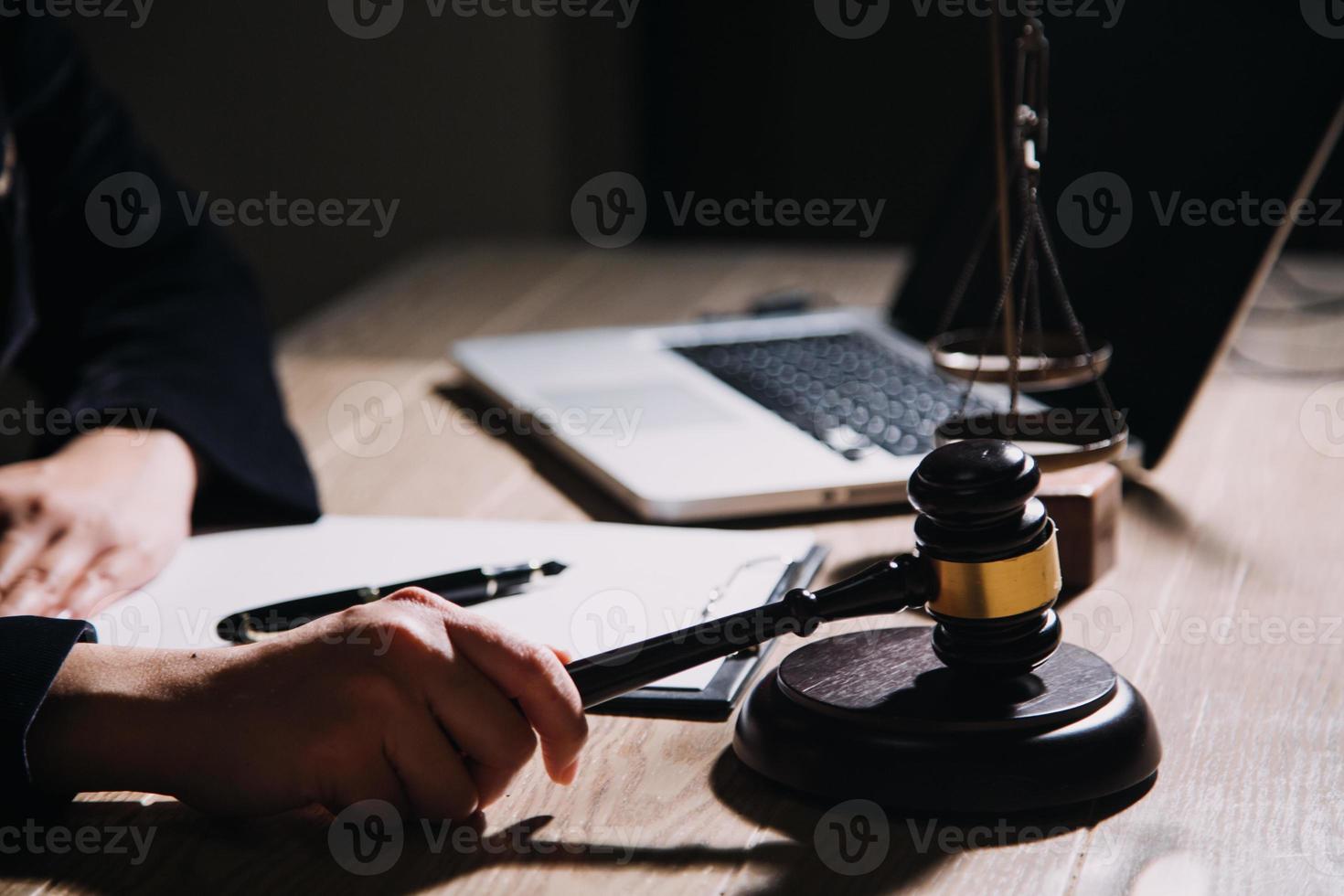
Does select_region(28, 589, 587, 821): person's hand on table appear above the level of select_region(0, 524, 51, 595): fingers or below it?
above

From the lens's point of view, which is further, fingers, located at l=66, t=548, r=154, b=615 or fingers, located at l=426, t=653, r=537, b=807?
fingers, located at l=66, t=548, r=154, b=615

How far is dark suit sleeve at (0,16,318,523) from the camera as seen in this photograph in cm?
98

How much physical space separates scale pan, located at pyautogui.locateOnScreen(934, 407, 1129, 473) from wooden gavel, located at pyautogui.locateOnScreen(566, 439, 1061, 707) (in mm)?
150

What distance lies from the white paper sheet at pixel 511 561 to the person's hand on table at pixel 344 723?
0.40ft

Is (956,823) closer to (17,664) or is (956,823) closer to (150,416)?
(17,664)

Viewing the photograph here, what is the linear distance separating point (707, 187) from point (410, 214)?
68 centimetres

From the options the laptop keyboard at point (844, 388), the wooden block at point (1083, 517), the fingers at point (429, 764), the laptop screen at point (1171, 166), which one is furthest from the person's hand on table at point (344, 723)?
the laptop screen at point (1171, 166)

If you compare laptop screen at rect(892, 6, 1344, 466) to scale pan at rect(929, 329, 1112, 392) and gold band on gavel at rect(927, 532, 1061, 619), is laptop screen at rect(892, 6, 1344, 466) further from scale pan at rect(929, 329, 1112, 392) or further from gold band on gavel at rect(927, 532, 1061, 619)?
gold band on gavel at rect(927, 532, 1061, 619)

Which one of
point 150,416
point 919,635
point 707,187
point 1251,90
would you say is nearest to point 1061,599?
point 919,635

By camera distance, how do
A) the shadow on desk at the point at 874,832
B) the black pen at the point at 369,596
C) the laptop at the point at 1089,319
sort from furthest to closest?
the laptop at the point at 1089,319 < the black pen at the point at 369,596 < the shadow on desk at the point at 874,832

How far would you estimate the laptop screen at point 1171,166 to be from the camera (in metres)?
0.95

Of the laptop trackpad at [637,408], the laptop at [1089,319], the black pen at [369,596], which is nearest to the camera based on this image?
the black pen at [369,596]

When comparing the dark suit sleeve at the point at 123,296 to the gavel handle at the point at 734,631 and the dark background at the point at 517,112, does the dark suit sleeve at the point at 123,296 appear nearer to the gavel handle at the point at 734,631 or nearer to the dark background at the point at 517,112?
the gavel handle at the point at 734,631

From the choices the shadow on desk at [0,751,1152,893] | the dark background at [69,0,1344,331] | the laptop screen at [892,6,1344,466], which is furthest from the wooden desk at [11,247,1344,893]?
the dark background at [69,0,1344,331]
